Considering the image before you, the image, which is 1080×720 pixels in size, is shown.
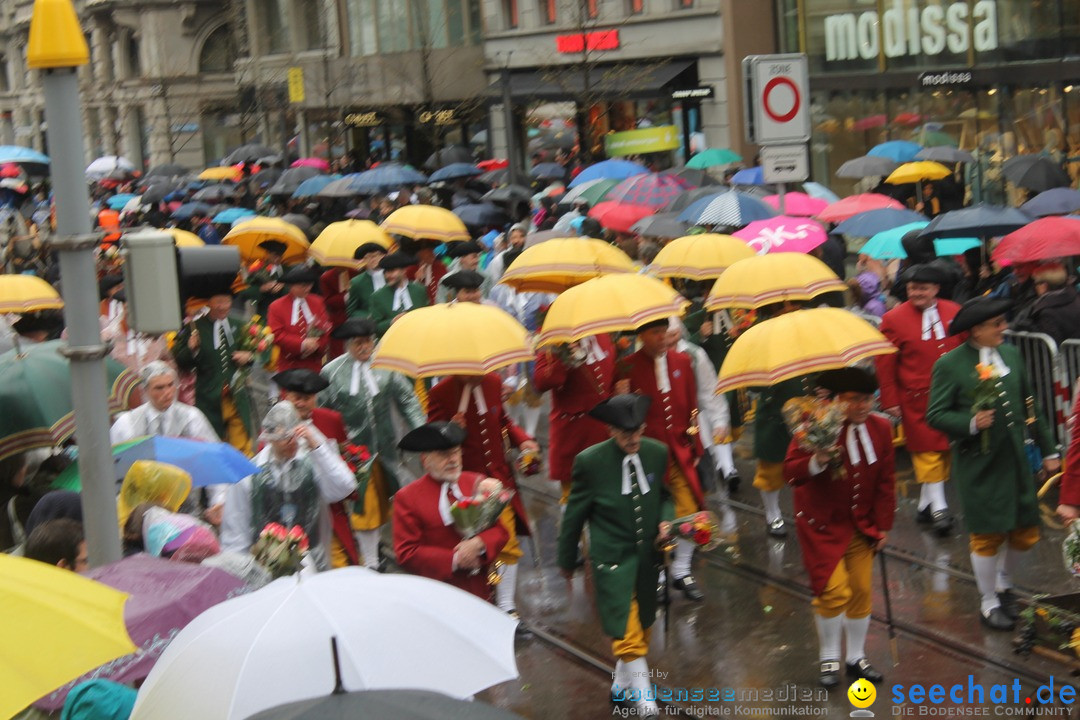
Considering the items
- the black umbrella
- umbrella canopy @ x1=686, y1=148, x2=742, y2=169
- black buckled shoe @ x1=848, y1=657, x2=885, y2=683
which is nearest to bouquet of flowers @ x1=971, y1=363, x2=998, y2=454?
black buckled shoe @ x1=848, y1=657, x2=885, y2=683

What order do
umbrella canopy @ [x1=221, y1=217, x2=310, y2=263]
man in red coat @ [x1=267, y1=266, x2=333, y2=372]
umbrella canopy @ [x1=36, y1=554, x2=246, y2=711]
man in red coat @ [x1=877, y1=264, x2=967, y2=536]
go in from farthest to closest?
umbrella canopy @ [x1=221, y1=217, x2=310, y2=263] < man in red coat @ [x1=267, y1=266, x2=333, y2=372] < man in red coat @ [x1=877, y1=264, x2=967, y2=536] < umbrella canopy @ [x1=36, y1=554, x2=246, y2=711]

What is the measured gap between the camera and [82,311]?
6.67 metres

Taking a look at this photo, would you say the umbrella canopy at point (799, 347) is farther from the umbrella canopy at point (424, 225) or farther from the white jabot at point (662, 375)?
the umbrella canopy at point (424, 225)

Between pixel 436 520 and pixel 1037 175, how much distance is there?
10.2 metres

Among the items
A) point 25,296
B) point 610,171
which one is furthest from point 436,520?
point 610,171

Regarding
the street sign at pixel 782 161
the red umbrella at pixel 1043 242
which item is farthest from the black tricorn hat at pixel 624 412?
the red umbrella at pixel 1043 242

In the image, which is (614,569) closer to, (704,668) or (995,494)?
(704,668)

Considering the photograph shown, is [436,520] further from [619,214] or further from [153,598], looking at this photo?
[619,214]

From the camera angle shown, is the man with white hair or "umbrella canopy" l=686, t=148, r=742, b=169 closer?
the man with white hair

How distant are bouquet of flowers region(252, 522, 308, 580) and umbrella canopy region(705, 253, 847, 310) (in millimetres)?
4580

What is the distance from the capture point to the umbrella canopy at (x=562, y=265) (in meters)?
13.1

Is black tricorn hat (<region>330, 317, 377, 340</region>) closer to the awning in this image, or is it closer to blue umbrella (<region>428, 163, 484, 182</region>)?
blue umbrella (<region>428, 163, 484, 182</region>)

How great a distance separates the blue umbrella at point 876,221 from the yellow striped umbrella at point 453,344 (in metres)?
5.92

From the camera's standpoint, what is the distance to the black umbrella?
1659cm
